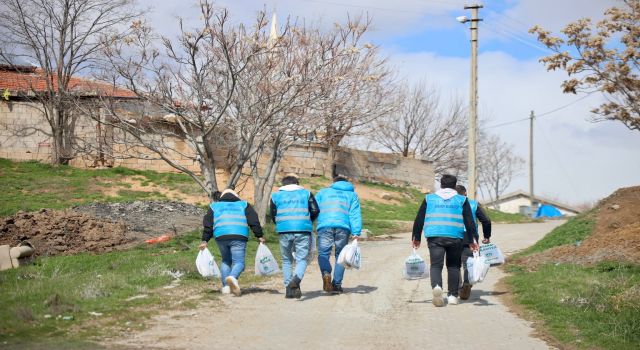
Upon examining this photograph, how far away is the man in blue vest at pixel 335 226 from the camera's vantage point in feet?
37.8

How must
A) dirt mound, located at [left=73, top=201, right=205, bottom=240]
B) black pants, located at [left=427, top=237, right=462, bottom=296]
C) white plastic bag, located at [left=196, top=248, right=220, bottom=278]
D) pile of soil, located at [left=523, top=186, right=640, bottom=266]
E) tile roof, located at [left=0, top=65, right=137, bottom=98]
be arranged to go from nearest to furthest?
black pants, located at [left=427, top=237, right=462, bottom=296], white plastic bag, located at [left=196, top=248, right=220, bottom=278], pile of soil, located at [left=523, top=186, right=640, bottom=266], dirt mound, located at [left=73, top=201, right=205, bottom=240], tile roof, located at [left=0, top=65, right=137, bottom=98]

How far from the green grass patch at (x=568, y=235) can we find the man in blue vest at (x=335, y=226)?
8305 mm

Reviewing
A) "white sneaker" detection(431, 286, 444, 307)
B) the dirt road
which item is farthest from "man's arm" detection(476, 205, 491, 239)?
"white sneaker" detection(431, 286, 444, 307)

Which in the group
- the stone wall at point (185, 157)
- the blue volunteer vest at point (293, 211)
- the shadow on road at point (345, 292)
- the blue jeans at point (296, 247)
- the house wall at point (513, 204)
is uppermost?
the stone wall at point (185, 157)

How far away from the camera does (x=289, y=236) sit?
11281 millimetres

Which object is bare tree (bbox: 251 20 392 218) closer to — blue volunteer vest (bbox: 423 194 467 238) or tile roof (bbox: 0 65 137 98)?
blue volunteer vest (bbox: 423 194 467 238)

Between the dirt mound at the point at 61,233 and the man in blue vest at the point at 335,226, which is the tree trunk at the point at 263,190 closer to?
the dirt mound at the point at 61,233

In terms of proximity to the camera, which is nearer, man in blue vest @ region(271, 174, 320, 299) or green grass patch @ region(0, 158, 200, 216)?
man in blue vest @ region(271, 174, 320, 299)

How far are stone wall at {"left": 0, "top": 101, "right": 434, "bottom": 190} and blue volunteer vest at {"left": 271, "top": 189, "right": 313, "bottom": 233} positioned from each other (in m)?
16.5

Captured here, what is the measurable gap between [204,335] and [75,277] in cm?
505

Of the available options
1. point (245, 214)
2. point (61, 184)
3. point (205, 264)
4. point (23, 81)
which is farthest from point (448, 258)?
point (23, 81)

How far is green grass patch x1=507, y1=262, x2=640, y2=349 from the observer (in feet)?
28.6

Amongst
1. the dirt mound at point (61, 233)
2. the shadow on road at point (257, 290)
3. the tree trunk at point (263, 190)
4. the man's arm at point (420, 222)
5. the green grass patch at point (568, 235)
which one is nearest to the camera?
the man's arm at point (420, 222)

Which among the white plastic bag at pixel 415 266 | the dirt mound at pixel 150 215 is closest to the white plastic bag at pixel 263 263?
the white plastic bag at pixel 415 266
